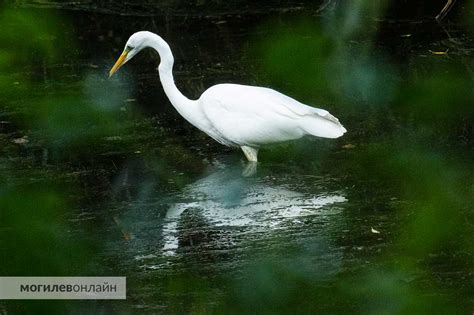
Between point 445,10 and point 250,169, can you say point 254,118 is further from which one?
point 445,10

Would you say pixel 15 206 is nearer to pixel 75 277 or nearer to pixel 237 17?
pixel 75 277

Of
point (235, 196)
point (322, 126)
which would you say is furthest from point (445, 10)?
point (235, 196)

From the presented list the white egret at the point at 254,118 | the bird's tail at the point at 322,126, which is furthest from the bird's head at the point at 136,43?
the bird's tail at the point at 322,126

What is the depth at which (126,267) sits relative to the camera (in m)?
5.92

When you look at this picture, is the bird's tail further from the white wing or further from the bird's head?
the bird's head

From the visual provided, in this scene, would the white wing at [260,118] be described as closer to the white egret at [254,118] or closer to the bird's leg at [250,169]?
the white egret at [254,118]

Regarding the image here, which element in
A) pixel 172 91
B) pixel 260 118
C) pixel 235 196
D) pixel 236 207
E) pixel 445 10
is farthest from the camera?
pixel 445 10

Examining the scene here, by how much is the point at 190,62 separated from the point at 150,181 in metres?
2.62

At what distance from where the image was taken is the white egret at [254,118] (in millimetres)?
6969

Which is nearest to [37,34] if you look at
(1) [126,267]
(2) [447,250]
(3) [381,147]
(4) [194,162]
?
(4) [194,162]

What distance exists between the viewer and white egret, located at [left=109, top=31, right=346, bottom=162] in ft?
22.9

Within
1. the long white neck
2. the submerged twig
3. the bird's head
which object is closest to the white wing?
the long white neck

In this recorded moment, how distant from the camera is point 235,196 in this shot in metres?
6.87

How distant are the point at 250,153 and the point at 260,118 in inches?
13.7
